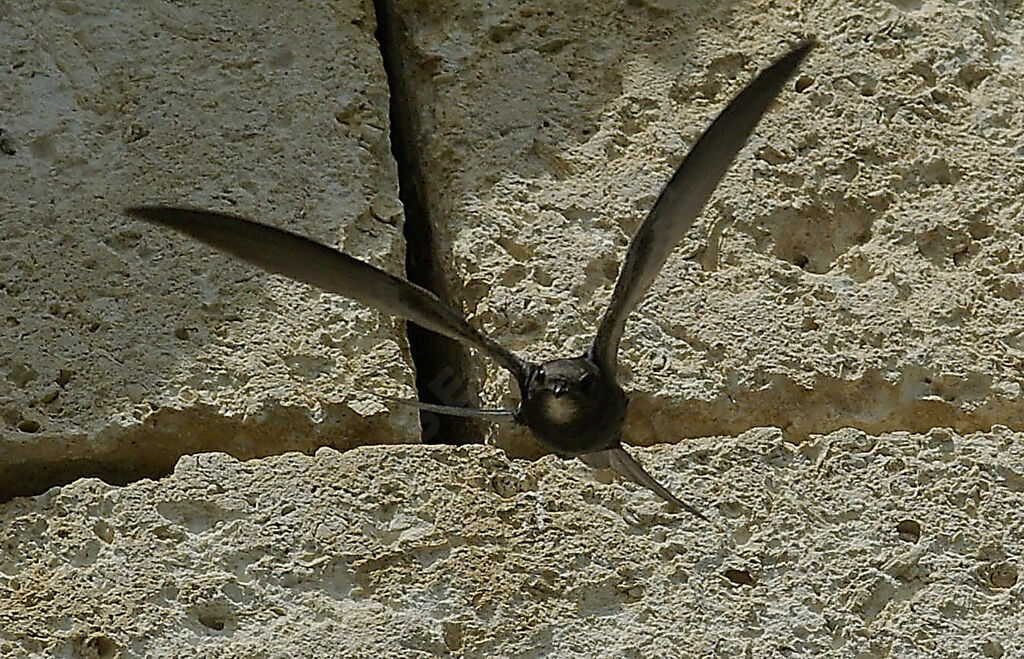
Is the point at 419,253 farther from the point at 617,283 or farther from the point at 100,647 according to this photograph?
the point at 617,283

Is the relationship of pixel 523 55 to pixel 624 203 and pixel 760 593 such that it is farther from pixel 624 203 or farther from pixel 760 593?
pixel 760 593

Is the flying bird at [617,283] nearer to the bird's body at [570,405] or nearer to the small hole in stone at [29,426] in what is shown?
the bird's body at [570,405]

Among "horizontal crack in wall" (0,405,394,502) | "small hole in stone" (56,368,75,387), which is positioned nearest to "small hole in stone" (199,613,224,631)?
"horizontal crack in wall" (0,405,394,502)

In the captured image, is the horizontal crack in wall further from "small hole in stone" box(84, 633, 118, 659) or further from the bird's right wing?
the bird's right wing

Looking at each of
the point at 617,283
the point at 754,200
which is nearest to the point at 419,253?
the point at 754,200

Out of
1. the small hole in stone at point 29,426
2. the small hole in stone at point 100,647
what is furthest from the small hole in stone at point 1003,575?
the small hole in stone at point 29,426

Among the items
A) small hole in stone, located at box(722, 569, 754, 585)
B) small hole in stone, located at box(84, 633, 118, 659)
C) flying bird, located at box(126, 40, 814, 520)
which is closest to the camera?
flying bird, located at box(126, 40, 814, 520)
